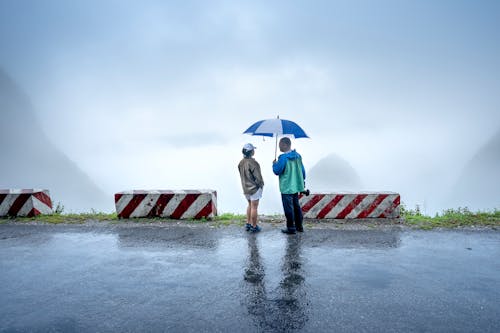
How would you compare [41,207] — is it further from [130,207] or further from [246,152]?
[246,152]

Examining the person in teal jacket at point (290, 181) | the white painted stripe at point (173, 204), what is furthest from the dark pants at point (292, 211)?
the white painted stripe at point (173, 204)

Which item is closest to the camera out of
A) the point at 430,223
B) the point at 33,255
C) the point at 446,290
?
the point at 446,290

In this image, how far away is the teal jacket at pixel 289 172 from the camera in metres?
7.80

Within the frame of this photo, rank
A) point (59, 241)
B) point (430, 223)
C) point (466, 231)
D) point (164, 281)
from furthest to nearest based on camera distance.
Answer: point (430, 223)
point (466, 231)
point (59, 241)
point (164, 281)

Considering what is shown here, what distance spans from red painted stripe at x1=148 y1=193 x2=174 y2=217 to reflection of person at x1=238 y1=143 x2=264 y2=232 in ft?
7.94

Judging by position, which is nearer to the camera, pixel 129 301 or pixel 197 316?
pixel 197 316

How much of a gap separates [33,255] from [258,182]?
15.2ft

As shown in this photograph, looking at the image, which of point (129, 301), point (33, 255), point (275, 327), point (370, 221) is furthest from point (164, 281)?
point (370, 221)

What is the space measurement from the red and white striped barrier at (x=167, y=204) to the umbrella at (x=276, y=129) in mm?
2497

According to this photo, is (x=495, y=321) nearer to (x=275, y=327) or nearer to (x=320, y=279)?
(x=320, y=279)

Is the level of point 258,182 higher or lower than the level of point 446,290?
higher

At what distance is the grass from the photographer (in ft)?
27.2

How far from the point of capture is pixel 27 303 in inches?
168

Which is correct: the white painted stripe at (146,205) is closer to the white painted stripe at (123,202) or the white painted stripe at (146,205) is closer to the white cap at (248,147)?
the white painted stripe at (123,202)
